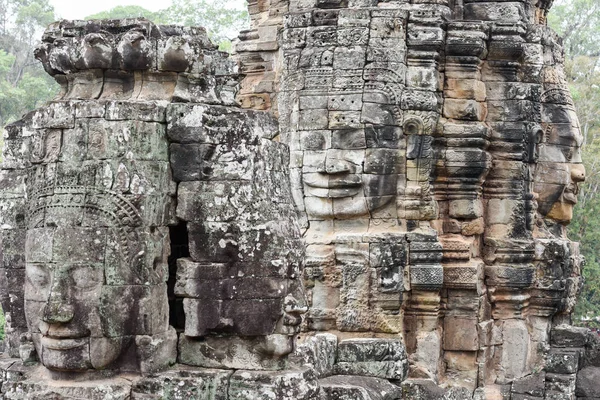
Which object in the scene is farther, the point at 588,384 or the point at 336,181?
the point at 588,384

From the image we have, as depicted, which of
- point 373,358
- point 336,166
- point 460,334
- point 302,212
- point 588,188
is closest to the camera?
point 373,358

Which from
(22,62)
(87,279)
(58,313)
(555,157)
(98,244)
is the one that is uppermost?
(22,62)

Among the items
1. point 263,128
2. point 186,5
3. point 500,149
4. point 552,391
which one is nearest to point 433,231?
point 500,149

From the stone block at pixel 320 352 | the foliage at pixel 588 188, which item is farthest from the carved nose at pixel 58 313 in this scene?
the foliage at pixel 588 188

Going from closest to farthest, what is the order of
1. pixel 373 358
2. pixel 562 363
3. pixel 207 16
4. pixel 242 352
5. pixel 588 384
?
1. pixel 242 352
2. pixel 373 358
3. pixel 562 363
4. pixel 588 384
5. pixel 207 16

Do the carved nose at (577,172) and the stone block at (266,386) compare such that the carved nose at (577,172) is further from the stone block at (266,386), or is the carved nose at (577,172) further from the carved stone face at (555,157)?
the stone block at (266,386)

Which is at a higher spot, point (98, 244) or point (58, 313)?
point (98, 244)

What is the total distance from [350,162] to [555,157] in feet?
12.8

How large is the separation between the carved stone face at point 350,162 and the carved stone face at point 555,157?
311cm

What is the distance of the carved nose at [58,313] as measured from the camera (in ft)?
29.2

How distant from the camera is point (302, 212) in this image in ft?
56.7

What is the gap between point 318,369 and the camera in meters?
13.9

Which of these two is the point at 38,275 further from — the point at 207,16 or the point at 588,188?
the point at 207,16

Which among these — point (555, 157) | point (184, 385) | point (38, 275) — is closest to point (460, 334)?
point (555, 157)
